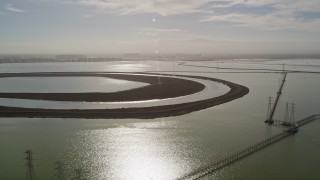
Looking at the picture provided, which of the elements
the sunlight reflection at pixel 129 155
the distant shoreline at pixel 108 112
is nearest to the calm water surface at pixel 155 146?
the sunlight reflection at pixel 129 155

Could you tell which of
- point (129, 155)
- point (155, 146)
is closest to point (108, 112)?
point (155, 146)

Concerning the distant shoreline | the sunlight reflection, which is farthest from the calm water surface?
the distant shoreline

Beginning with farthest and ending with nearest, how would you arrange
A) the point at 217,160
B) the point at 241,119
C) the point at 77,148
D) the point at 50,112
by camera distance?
the point at 50,112, the point at 241,119, the point at 77,148, the point at 217,160

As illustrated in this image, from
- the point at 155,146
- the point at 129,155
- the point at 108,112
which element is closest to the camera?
the point at 129,155

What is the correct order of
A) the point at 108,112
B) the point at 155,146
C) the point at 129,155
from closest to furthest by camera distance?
the point at 129,155 < the point at 155,146 < the point at 108,112

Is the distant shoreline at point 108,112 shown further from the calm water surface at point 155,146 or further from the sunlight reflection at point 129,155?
the sunlight reflection at point 129,155

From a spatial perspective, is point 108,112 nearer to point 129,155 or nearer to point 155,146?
point 155,146

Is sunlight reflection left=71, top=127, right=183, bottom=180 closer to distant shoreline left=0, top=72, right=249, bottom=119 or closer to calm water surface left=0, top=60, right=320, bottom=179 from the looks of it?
calm water surface left=0, top=60, right=320, bottom=179

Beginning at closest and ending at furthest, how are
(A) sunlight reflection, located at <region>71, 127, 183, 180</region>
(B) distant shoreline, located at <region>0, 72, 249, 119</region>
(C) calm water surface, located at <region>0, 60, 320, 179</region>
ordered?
(A) sunlight reflection, located at <region>71, 127, 183, 180</region> < (C) calm water surface, located at <region>0, 60, 320, 179</region> < (B) distant shoreline, located at <region>0, 72, 249, 119</region>

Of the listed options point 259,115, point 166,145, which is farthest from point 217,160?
point 259,115

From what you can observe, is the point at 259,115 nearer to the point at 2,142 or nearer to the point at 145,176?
the point at 145,176

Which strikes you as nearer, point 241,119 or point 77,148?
point 77,148
